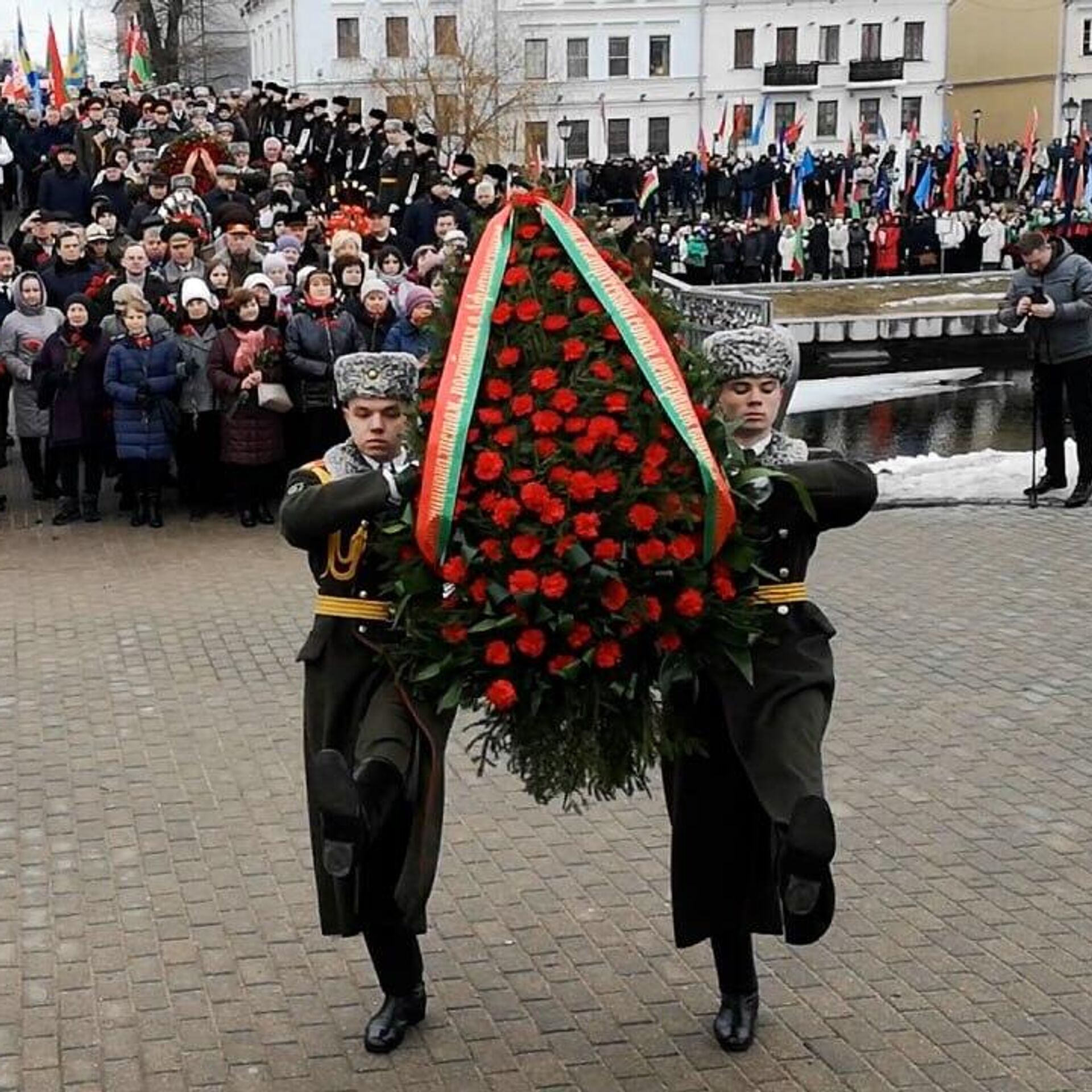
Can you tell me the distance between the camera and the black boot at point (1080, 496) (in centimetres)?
1279

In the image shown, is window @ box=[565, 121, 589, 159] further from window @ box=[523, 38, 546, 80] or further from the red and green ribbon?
the red and green ribbon

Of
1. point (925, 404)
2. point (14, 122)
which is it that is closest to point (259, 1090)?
point (925, 404)

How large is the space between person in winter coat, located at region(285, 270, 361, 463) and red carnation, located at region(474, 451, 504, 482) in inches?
310

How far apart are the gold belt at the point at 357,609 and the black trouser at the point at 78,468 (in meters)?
8.15

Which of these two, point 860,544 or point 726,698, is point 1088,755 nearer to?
point 726,698

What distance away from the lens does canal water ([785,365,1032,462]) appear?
58.9ft

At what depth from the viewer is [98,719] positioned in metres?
8.12

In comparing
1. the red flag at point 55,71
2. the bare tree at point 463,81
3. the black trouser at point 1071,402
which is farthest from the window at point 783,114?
the black trouser at point 1071,402

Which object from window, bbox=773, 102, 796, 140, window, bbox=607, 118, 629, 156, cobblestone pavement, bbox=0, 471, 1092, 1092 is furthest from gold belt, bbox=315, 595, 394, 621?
window, bbox=773, 102, 796, 140

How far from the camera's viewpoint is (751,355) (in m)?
4.54

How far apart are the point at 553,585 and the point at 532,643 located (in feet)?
0.51

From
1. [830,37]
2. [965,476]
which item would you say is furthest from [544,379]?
[830,37]

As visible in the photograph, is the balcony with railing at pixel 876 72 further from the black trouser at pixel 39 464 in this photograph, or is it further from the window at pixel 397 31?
the black trouser at pixel 39 464

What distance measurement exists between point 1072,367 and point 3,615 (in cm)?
750
